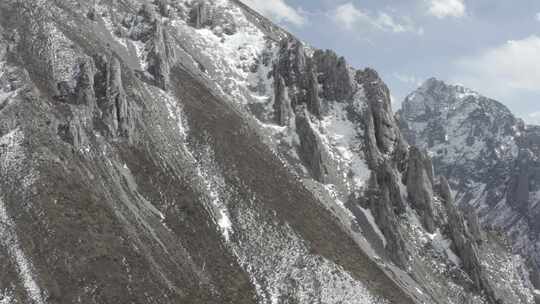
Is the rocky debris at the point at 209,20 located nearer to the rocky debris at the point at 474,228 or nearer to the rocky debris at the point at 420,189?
the rocky debris at the point at 420,189

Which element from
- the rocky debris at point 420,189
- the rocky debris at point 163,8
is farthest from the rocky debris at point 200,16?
the rocky debris at point 420,189

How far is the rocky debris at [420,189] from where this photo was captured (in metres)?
114

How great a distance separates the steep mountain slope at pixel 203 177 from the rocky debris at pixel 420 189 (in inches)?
17.9

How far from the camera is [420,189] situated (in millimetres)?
116500

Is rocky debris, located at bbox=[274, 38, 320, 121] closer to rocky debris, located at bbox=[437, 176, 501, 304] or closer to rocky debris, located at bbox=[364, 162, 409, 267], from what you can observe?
rocky debris, located at bbox=[364, 162, 409, 267]

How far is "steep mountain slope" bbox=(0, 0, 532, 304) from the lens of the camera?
6831cm

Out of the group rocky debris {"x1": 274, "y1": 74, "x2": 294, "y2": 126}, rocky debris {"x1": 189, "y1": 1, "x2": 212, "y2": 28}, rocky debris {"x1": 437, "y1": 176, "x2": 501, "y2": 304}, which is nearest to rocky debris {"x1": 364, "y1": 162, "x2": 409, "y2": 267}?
rocky debris {"x1": 437, "y1": 176, "x2": 501, "y2": 304}

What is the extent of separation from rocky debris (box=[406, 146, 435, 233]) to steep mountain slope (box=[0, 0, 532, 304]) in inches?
17.9

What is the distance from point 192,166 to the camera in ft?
297

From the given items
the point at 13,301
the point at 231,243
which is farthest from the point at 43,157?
the point at 231,243

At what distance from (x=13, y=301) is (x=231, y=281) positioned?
1159 inches

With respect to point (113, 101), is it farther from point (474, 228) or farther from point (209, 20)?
point (474, 228)

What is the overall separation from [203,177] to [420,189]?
172 ft

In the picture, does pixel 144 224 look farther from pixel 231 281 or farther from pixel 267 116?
pixel 267 116
